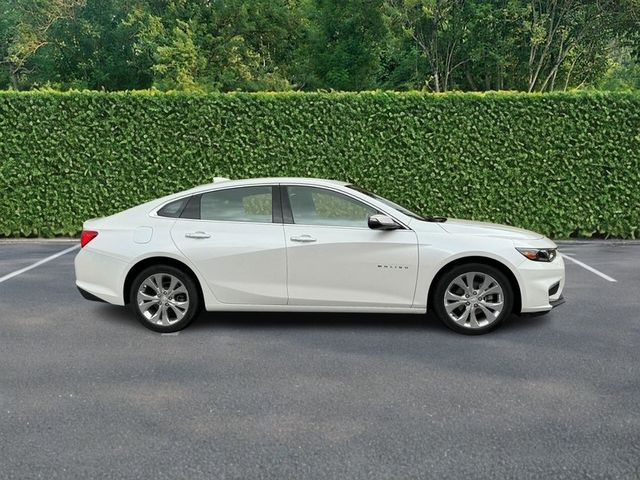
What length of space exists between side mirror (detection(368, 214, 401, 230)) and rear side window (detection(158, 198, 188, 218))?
1.86m

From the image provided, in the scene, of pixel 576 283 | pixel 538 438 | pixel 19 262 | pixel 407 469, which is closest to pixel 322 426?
pixel 407 469

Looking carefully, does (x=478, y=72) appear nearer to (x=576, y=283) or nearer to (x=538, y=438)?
(x=576, y=283)

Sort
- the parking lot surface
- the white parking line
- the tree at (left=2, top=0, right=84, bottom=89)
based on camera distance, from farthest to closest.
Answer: the tree at (left=2, top=0, right=84, bottom=89) < the white parking line < the parking lot surface

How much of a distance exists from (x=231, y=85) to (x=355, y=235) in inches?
844

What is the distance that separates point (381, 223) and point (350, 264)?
48cm

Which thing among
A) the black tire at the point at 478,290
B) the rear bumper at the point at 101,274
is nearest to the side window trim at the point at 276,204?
the rear bumper at the point at 101,274

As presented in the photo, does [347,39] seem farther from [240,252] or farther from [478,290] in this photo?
[478,290]

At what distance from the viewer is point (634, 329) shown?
6270 millimetres

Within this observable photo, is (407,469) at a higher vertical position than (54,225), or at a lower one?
lower

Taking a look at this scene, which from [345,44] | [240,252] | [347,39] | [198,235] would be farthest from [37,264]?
[347,39]

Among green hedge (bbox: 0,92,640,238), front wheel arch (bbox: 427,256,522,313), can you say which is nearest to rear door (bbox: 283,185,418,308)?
front wheel arch (bbox: 427,256,522,313)

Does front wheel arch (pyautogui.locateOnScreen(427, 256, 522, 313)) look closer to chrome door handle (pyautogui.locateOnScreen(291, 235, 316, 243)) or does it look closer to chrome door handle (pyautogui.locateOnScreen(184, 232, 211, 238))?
chrome door handle (pyautogui.locateOnScreen(291, 235, 316, 243))

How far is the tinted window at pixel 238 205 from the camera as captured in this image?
250 inches

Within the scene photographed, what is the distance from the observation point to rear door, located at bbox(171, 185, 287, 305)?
20.2ft
